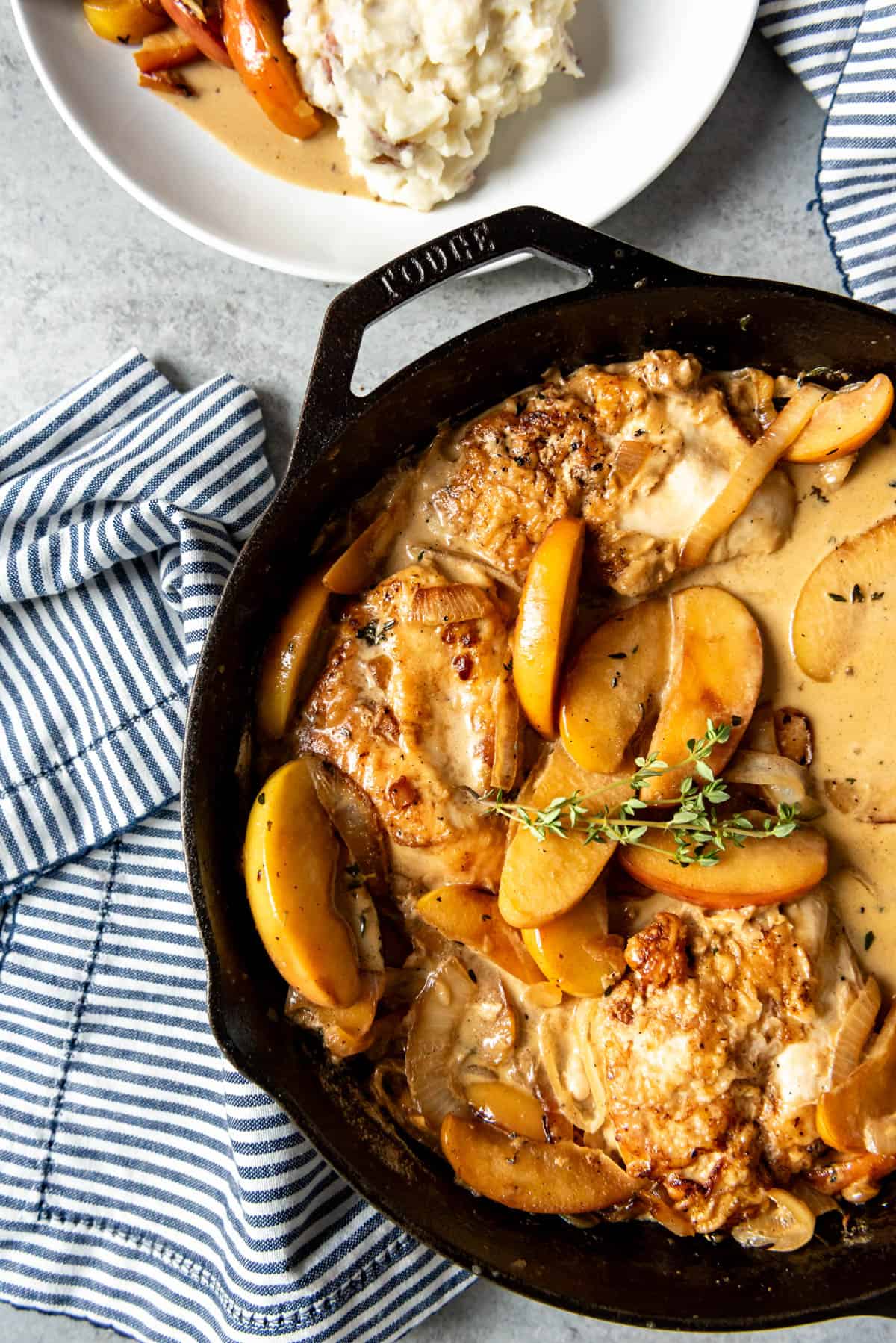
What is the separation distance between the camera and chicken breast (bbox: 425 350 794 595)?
7.64 ft

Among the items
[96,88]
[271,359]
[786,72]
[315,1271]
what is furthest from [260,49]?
[315,1271]

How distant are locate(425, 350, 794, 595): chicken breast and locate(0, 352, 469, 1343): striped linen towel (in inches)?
29.0

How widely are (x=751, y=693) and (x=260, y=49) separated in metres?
1.86

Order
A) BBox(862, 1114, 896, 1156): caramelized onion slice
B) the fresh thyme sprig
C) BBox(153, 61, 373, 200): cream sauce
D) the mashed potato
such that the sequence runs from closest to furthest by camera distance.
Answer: the fresh thyme sprig → BBox(862, 1114, 896, 1156): caramelized onion slice → the mashed potato → BBox(153, 61, 373, 200): cream sauce

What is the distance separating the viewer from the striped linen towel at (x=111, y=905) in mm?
2758

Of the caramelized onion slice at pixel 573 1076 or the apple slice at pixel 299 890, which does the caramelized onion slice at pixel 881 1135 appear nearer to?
the caramelized onion slice at pixel 573 1076

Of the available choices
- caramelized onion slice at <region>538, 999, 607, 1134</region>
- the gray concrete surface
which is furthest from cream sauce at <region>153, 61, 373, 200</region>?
caramelized onion slice at <region>538, 999, 607, 1134</region>

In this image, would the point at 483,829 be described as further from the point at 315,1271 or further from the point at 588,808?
the point at 315,1271

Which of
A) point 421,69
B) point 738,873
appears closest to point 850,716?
point 738,873

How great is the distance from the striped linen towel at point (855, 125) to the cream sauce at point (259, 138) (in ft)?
3.75

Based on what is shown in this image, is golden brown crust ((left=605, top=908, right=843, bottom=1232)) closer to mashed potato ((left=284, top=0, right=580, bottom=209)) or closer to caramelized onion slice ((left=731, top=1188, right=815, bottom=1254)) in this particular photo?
caramelized onion slice ((left=731, top=1188, right=815, bottom=1254))

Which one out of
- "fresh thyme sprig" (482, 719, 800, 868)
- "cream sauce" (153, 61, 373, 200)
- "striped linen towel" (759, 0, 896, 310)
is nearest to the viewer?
"fresh thyme sprig" (482, 719, 800, 868)

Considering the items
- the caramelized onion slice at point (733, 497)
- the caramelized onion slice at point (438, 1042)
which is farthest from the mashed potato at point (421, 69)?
the caramelized onion slice at point (438, 1042)

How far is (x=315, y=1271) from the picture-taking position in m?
2.64
